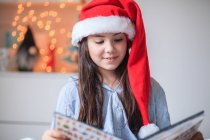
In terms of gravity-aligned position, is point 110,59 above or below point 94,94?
above

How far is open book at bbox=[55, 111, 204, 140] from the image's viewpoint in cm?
62

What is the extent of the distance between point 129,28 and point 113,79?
7.2 inches

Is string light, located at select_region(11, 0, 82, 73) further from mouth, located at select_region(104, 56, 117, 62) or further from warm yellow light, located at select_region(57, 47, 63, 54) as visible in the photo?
mouth, located at select_region(104, 56, 117, 62)

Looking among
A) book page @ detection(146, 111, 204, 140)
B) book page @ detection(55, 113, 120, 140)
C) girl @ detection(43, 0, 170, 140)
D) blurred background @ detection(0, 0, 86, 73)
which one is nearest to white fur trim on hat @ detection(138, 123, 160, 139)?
girl @ detection(43, 0, 170, 140)

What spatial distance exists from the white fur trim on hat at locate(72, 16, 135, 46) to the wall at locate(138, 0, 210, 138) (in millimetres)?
982

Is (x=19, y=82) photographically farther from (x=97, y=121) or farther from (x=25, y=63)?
(x=97, y=121)

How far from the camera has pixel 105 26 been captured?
0.91 m

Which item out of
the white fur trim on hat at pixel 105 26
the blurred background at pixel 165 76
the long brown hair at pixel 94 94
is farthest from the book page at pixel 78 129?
the blurred background at pixel 165 76

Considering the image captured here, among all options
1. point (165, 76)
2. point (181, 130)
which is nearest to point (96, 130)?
point (181, 130)

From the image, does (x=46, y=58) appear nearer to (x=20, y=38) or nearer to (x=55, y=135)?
(x=20, y=38)

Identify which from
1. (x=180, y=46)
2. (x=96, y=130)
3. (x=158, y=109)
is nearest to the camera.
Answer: (x=96, y=130)

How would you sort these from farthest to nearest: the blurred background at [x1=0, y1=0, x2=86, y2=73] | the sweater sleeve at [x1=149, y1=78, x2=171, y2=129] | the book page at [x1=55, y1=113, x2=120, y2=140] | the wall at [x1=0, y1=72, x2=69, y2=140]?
the blurred background at [x1=0, y1=0, x2=86, y2=73], the wall at [x1=0, y1=72, x2=69, y2=140], the sweater sleeve at [x1=149, y1=78, x2=171, y2=129], the book page at [x1=55, y1=113, x2=120, y2=140]

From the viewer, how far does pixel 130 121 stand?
0.96 meters

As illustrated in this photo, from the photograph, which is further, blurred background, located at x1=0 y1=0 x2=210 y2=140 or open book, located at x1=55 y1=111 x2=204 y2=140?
blurred background, located at x1=0 y1=0 x2=210 y2=140
